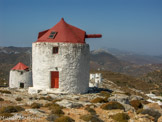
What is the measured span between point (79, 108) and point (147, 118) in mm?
3595

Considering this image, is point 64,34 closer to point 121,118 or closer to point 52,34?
point 52,34

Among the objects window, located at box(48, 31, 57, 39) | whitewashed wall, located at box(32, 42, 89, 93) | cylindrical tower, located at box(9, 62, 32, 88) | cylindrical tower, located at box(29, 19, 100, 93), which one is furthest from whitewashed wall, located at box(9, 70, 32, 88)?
window, located at box(48, 31, 57, 39)

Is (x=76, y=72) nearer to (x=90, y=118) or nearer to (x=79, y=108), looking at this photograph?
(x=79, y=108)

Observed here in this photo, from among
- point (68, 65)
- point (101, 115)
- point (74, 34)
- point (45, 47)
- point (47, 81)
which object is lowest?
point (101, 115)

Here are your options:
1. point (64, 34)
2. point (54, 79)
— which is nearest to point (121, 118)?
point (54, 79)

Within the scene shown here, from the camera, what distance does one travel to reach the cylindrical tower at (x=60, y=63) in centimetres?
1603

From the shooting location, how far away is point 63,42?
1617 centimetres

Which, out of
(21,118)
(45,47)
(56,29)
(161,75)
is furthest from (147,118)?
(161,75)

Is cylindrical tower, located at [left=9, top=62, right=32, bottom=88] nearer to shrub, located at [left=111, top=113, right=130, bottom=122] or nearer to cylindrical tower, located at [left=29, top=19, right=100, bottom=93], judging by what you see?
cylindrical tower, located at [left=29, top=19, right=100, bottom=93]

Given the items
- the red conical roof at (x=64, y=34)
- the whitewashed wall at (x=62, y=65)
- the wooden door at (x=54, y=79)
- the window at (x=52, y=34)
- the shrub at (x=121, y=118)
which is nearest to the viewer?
the shrub at (x=121, y=118)

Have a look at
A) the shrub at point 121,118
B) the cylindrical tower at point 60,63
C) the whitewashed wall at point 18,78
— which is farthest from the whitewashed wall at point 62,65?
the whitewashed wall at point 18,78

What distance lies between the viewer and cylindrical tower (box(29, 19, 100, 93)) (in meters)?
16.0

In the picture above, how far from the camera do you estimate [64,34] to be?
16953 mm

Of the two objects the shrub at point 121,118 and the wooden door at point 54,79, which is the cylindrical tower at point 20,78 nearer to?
the wooden door at point 54,79
